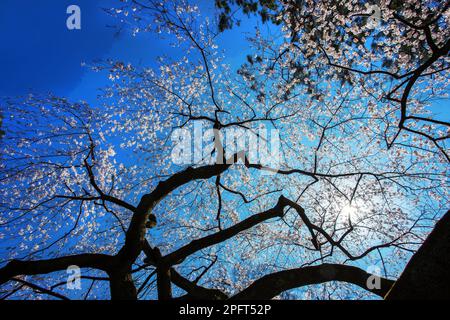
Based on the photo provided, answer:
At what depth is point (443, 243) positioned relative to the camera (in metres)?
1.69

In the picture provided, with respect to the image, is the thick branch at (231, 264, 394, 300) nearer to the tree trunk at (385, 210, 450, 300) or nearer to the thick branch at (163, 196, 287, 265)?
the thick branch at (163, 196, 287, 265)

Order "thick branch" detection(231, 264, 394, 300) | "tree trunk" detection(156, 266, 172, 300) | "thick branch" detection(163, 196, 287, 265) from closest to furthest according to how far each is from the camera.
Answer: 1. "thick branch" detection(231, 264, 394, 300)
2. "tree trunk" detection(156, 266, 172, 300)
3. "thick branch" detection(163, 196, 287, 265)

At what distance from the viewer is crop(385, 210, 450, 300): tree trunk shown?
161 cm

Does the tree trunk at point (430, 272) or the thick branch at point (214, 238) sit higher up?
the thick branch at point (214, 238)

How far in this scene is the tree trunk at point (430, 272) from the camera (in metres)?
1.61

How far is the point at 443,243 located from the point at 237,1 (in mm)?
6612

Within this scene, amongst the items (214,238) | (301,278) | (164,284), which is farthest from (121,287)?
(301,278)

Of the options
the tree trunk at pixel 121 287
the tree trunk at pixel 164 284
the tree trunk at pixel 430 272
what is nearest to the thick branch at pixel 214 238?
the tree trunk at pixel 164 284

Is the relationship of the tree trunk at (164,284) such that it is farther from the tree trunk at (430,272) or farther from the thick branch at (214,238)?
the tree trunk at (430,272)

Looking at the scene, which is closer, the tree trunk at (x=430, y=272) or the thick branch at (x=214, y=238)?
the tree trunk at (x=430, y=272)

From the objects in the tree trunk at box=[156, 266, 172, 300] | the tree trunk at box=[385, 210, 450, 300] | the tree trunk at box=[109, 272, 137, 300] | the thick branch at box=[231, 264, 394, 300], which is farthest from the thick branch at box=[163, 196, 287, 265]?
the tree trunk at box=[385, 210, 450, 300]

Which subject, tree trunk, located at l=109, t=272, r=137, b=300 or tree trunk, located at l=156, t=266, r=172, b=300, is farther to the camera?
tree trunk, located at l=156, t=266, r=172, b=300
